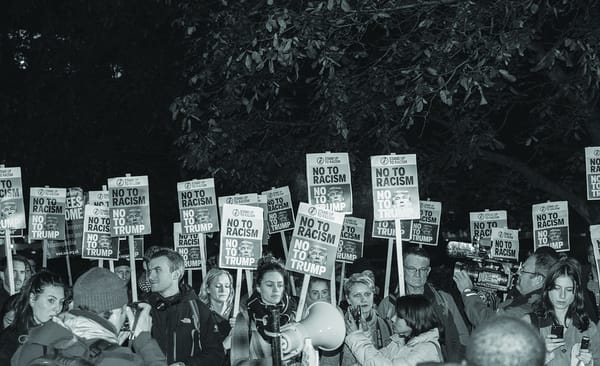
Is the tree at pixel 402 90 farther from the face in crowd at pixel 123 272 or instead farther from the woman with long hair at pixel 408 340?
the woman with long hair at pixel 408 340

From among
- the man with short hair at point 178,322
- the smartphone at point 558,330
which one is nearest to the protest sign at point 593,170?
the smartphone at point 558,330

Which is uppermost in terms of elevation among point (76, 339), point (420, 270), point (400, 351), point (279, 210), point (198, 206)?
point (198, 206)

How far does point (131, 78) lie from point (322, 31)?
9540 millimetres

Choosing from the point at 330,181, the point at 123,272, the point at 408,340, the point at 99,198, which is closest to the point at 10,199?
the point at 99,198

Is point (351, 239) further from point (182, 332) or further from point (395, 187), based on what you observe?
point (182, 332)

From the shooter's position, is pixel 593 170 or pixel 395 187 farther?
pixel 593 170

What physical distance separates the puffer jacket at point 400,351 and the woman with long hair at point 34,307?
6.54 feet

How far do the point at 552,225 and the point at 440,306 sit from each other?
639 cm

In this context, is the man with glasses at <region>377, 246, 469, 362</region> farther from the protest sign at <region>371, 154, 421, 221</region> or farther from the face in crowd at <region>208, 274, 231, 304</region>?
the face in crowd at <region>208, 274, 231, 304</region>

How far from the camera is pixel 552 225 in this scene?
46.2ft

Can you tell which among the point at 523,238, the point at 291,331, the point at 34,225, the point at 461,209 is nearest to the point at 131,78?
the point at 34,225

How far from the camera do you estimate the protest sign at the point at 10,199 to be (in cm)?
1331

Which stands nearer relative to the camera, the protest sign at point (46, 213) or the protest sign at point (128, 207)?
the protest sign at point (128, 207)

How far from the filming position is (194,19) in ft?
45.3
